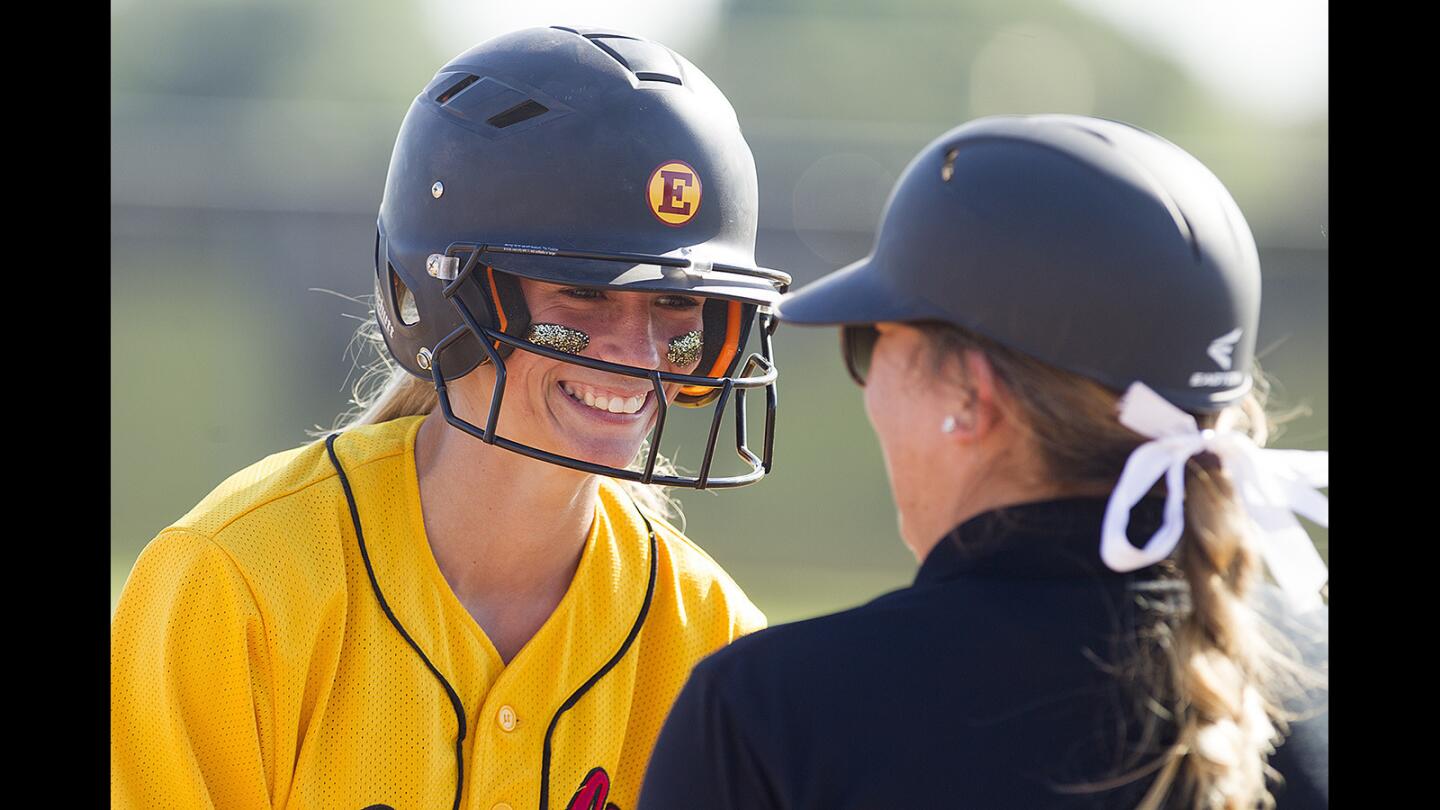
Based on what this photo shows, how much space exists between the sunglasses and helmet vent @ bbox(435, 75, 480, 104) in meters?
1.32

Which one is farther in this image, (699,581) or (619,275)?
(699,581)

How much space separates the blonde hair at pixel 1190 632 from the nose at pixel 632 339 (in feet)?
3.47

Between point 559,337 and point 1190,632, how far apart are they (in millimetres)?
1436

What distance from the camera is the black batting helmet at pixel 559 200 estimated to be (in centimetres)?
284

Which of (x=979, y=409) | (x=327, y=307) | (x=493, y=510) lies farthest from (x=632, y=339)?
(x=327, y=307)

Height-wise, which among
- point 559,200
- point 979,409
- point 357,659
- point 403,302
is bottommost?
point 357,659

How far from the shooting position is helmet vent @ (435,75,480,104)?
3010mm

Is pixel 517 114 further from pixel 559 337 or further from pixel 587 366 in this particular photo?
pixel 587 366

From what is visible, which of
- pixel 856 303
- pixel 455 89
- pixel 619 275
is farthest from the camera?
pixel 455 89

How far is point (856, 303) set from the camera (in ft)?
6.16

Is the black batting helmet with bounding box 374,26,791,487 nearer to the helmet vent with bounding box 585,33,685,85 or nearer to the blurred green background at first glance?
the helmet vent with bounding box 585,33,685,85

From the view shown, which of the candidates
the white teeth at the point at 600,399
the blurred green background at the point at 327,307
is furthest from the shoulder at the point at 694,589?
the blurred green background at the point at 327,307

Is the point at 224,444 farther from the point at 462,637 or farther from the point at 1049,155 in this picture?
the point at 1049,155

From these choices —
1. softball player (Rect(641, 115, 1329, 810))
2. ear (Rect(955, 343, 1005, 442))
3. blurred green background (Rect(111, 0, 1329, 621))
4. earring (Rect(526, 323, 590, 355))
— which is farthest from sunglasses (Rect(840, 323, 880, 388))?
blurred green background (Rect(111, 0, 1329, 621))
